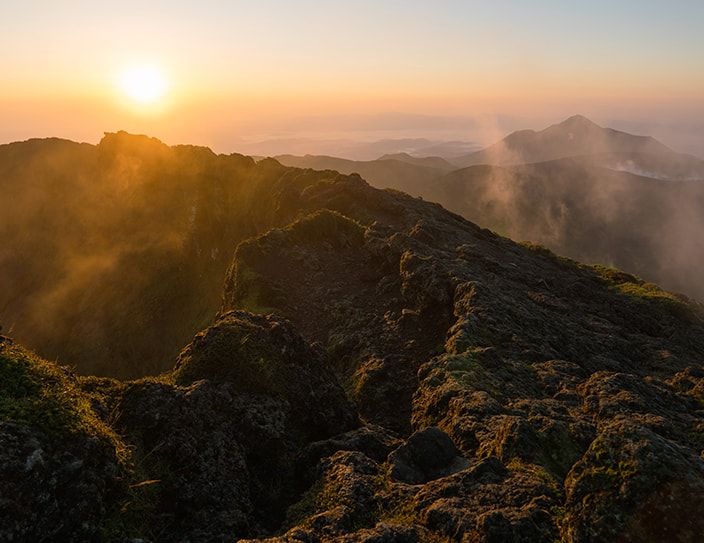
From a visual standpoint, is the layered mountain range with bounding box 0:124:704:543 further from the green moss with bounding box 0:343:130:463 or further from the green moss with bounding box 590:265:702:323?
the green moss with bounding box 590:265:702:323

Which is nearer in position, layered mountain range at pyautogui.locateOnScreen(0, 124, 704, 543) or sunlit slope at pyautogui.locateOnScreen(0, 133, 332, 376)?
layered mountain range at pyautogui.locateOnScreen(0, 124, 704, 543)

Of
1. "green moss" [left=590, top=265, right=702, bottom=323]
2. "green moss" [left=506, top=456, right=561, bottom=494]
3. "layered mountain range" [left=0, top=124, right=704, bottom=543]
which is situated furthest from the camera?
"green moss" [left=590, top=265, right=702, bottom=323]

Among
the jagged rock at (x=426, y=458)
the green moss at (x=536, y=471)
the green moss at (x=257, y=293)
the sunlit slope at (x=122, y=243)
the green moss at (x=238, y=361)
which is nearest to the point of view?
the green moss at (x=536, y=471)

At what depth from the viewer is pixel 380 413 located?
79.6 ft

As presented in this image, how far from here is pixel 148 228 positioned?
106 metres

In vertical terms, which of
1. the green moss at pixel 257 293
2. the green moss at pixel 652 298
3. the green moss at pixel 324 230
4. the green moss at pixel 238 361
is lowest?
the green moss at pixel 652 298

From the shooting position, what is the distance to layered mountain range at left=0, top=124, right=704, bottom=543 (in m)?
10.4

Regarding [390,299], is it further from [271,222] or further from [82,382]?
[271,222]

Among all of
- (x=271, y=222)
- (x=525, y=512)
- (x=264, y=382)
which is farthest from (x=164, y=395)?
(x=271, y=222)

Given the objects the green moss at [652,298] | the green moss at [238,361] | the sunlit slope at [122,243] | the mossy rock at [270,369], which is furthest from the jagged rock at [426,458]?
the sunlit slope at [122,243]

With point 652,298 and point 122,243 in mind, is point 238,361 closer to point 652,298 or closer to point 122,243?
point 652,298

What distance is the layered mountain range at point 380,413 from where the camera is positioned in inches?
408

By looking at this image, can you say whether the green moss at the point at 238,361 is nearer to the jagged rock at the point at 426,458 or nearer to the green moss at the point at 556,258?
the jagged rock at the point at 426,458

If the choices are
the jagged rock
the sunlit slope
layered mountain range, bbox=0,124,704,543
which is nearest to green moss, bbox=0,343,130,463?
layered mountain range, bbox=0,124,704,543
